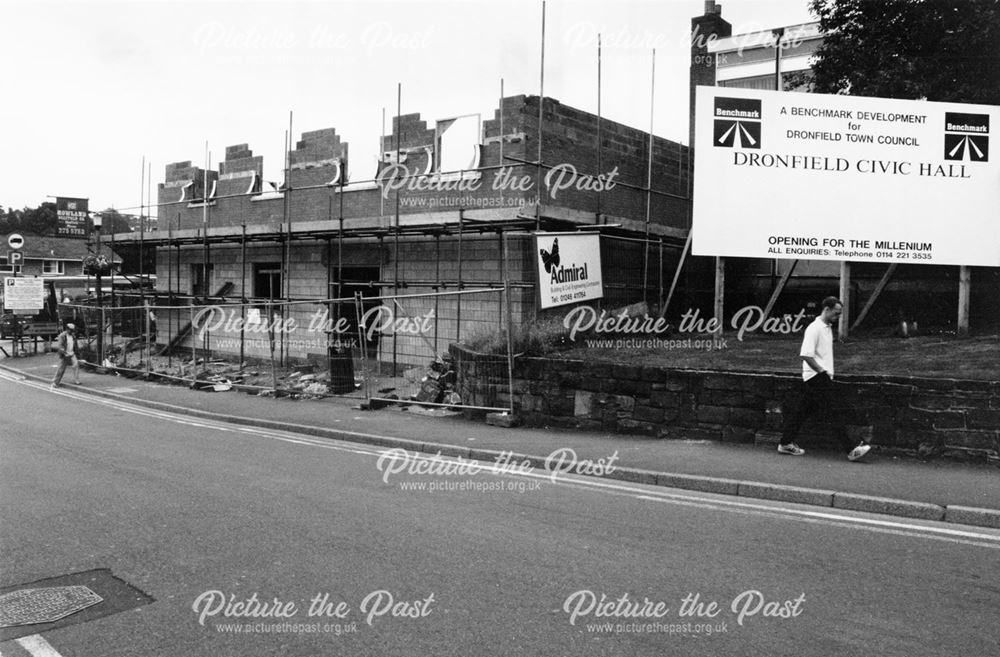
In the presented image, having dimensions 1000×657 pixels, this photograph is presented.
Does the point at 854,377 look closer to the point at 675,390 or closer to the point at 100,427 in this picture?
the point at 675,390

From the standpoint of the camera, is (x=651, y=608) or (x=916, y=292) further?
(x=916, y=292)

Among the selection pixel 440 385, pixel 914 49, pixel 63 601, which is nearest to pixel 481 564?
pixel 63 601

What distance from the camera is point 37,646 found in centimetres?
426

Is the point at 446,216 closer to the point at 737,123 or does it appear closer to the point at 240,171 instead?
the point at 737,123

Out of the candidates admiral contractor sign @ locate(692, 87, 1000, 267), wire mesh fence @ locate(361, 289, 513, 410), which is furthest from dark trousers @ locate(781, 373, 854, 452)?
wire mesh fence @ locate(361, 289, 513, 410)

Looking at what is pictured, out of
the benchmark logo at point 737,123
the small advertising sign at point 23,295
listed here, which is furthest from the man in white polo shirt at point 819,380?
the small advertising sign at point 23,295

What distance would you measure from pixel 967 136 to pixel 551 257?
6800 mm

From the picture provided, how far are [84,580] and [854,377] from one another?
8205 mm

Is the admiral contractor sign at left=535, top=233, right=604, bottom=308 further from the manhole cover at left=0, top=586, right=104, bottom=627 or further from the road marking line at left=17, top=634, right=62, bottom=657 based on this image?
the road marking line at left=17, top=634, right=62, bottom=657

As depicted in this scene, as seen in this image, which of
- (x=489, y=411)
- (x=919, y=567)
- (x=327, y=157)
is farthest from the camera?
(x=327, y=157)

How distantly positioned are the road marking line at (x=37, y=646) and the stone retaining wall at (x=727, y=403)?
25.9 feet

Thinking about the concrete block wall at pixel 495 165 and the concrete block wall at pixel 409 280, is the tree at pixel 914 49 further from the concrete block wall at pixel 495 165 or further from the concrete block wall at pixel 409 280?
the concrete block wall at pixel 409 280

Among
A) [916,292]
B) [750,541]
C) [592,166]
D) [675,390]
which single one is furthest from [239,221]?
[750,541]

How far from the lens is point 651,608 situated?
4734 mm
